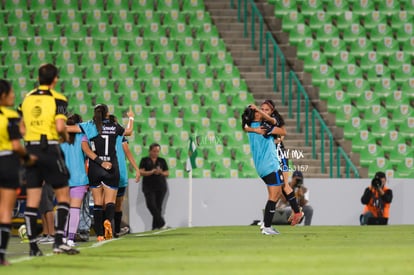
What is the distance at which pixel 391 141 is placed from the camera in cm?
2900

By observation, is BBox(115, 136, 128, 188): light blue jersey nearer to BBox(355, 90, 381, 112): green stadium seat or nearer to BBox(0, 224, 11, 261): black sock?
BBox(0, 224, 11, 261): black sock

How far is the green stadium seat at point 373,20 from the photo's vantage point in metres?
31.3

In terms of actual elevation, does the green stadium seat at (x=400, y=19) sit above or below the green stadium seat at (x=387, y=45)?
above

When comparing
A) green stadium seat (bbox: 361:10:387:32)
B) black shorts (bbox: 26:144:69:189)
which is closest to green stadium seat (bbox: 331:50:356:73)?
green stadium seat (bbox: 361:10:387:32)

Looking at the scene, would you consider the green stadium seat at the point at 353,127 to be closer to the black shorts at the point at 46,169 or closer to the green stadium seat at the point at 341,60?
the green stadium seat at the point at 341,60

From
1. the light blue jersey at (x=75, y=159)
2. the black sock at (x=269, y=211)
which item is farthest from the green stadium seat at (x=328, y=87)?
the light blue jersey at (x=75, y=159)

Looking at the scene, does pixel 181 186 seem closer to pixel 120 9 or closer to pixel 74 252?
pixel 120 9

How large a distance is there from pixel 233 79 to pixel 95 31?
4.23 m

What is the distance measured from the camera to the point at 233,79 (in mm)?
29734

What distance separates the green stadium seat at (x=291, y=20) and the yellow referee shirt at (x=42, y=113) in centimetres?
1918

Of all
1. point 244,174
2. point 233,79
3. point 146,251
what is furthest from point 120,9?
point 146,251

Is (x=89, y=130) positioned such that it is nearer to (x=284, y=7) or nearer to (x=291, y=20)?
(x=291, y=20)

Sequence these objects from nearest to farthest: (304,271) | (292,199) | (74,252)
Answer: (304,271) < (74,252) < (292,199)

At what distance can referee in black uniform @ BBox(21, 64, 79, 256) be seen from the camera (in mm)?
12453
